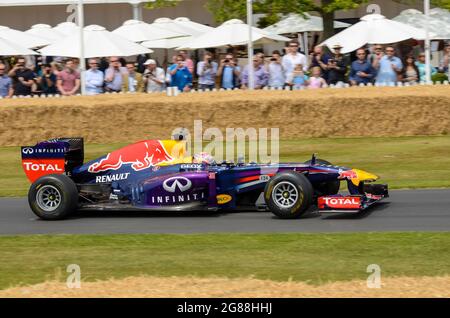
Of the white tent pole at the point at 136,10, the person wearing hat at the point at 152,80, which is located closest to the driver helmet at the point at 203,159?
the person wearing hat at the point at 152,80

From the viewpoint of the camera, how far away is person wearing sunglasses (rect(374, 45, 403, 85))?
795 inches

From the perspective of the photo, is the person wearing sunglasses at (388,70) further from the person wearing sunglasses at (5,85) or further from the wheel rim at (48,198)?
the wheel rim at (48,198)

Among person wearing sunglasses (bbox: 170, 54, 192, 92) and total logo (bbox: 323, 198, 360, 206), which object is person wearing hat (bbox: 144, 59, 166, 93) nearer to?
person wearing sunglasses (bbox: 170, 54, 192, 92)

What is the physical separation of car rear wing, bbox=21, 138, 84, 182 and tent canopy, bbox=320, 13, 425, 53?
1128 cm

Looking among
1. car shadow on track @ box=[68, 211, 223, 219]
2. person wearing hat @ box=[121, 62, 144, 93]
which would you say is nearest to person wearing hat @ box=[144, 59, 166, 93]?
person wearing hat @ box=[121, 62, 144, 93]

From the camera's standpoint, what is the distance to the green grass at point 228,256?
931cm

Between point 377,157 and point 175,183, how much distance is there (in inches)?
230

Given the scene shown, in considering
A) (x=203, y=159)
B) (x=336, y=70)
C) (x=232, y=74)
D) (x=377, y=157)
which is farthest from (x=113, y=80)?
(x=203, y=159)

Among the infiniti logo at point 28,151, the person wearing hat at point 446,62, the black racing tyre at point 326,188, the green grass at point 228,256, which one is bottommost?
the green grass at point 228,256

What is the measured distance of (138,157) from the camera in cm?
1283

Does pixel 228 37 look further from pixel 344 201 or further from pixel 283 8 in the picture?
pixel 344 201

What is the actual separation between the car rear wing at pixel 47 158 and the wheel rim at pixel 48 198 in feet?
1.18

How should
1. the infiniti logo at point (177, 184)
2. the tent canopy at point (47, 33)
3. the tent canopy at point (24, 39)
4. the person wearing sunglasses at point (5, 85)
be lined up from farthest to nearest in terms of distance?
the tent canopy at point (47, 33) < the tent canopy at point (24, 39) < the person wearing sunglasses at point (5, 85) < the infiniti logo at point (177, 184)
